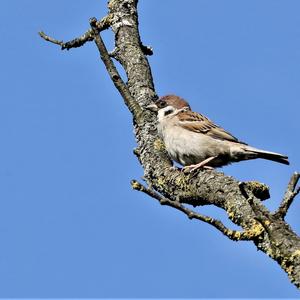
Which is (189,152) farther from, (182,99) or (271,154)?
(182,99)

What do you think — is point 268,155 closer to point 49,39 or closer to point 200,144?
point 200,144

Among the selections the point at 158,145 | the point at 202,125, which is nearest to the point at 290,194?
the point at 158,145

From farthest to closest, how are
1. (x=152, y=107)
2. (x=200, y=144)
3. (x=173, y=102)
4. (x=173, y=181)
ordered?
1. (x=173, y=102)
2. (x=200, y=144)
3. (x=152, y=107)
4. (x=173, y=181)

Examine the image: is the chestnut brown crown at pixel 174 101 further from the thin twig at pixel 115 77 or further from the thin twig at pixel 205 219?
the thin twig at pixel 205 219

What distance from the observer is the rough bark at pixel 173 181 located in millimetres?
4242

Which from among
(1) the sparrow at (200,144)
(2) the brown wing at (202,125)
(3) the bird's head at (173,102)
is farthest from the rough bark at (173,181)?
(2) the brown wing at (202,125)

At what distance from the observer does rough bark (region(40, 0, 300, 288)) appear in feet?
13.9

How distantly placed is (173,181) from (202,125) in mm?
2438

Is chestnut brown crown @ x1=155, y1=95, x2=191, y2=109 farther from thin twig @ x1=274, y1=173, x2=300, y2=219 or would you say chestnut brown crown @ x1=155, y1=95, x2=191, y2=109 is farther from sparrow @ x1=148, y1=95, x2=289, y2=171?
thin twig @ x1=274, y1=173, x2=300, y2=219

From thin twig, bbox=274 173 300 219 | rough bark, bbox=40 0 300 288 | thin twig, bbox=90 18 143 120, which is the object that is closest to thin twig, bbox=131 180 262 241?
rough bark, bbox=40 0 300 288

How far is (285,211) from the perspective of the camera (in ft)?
14.3

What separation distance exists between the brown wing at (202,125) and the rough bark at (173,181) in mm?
1038

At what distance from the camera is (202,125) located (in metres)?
8.12

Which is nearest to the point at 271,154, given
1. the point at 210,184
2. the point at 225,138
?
the point at 225,138
